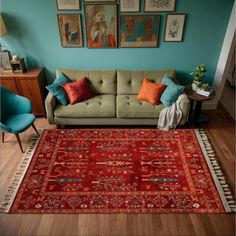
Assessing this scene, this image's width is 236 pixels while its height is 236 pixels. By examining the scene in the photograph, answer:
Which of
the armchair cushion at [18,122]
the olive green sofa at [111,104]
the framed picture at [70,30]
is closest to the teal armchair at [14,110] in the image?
the armchair cushion at [18,122]

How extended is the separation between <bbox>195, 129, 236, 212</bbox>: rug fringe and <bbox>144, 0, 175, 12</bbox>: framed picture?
2003 millimetres

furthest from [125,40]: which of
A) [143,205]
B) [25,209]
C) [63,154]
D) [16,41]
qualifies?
[25,209]

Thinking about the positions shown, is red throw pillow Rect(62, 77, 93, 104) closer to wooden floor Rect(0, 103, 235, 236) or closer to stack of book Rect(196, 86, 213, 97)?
wooden floor Rect(0, 103, 235, 236)

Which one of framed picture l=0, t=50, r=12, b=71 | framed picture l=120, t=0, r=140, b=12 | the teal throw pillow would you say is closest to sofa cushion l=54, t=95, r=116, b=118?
the teal throw pillow

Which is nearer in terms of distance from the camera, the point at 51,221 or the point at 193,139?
the point at 51,221

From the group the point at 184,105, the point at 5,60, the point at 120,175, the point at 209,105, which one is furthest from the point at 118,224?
the point at 5,60

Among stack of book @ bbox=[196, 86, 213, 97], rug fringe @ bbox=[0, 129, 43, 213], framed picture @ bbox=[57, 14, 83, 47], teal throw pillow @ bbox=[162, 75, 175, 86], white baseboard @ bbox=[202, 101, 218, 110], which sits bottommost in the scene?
rug fringe @ bbox=[0, 129, 43, 213]

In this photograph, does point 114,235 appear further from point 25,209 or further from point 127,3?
point 127,3

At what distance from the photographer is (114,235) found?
2.12 m

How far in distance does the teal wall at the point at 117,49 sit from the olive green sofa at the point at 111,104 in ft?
0.81

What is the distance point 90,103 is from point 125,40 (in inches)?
48.2

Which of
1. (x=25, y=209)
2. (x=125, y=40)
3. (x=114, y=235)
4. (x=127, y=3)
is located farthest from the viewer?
(x=125, y=40)

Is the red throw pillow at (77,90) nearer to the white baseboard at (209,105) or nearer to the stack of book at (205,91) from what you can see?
the stack of book at (205,91)

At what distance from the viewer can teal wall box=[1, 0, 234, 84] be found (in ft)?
10.9
